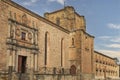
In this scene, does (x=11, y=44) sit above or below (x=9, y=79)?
above

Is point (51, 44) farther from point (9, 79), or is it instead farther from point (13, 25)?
point (9, 79)

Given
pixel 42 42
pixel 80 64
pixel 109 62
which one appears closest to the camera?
pixel 42 42

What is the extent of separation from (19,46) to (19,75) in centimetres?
440

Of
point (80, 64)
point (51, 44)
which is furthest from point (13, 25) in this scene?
point (80, 64)

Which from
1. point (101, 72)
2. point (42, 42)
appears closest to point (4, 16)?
point (42, 42)

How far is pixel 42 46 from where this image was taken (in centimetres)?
2983

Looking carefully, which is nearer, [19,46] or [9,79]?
[9,79]

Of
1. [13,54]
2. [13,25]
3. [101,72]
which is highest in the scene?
[13,25]

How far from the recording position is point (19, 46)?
82.9 ft

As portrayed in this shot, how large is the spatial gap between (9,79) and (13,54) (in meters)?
3.99

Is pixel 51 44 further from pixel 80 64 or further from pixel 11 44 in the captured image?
pixel 11 44

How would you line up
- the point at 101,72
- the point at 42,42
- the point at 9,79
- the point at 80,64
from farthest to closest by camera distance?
the point at 101,72
the point at 80,64
the point at 42,42
the point at 9,79

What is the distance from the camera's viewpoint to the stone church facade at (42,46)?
23.4m

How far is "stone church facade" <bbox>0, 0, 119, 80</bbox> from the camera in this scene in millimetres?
23438
